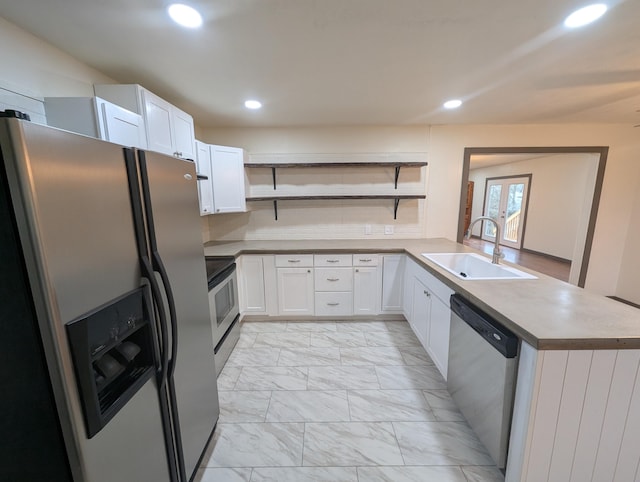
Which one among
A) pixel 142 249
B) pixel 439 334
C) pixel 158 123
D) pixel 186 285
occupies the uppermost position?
pixel 158 123

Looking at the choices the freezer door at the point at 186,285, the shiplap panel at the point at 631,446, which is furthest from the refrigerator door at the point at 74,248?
the shiplap panel at the point at 631,446

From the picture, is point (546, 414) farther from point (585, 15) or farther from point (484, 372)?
point (585, 15)

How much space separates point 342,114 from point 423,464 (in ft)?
9.78

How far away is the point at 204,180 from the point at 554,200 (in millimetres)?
7258

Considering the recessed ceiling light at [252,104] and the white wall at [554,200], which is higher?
the recessed ceiling light at [252,104]

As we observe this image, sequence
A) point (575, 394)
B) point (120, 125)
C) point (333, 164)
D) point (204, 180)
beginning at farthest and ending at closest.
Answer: point (333, 164) → point (204, 180) → point (120, 125) → point (575, 394)

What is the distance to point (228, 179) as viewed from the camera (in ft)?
9.73

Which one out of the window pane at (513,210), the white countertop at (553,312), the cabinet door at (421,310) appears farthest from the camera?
the window pane at (513,210)

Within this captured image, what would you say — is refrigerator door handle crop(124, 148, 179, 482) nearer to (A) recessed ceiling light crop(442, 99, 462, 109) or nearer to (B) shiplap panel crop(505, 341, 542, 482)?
(B) shiplap panel crop(505, 341, 542, 482)

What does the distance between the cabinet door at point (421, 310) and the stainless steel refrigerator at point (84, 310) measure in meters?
1.98

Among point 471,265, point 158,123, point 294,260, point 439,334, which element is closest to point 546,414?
point 439,334

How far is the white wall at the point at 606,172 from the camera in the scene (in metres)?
3.19

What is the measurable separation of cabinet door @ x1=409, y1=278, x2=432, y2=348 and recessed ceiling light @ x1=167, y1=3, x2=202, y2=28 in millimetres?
2401

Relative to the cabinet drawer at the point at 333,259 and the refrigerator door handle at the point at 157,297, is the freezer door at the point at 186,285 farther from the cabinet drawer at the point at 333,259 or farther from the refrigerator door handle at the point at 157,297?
the cabinet drawer at the point at 333,259
